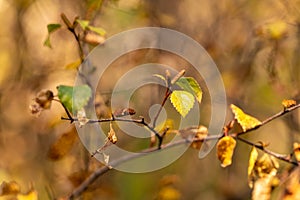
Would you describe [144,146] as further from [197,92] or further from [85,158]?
[197,92]

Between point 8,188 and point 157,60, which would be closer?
point 8,188

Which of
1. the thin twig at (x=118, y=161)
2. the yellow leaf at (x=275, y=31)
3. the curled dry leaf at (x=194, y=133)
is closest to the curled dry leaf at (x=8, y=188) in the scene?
the thin twig at (x=118, y=161)

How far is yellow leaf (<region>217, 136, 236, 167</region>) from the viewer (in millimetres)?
1160

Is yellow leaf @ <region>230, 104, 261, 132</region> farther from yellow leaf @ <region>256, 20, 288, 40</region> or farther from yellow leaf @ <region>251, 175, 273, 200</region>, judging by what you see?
yellow leaf @ <region>256, 20, 288, 40</region>

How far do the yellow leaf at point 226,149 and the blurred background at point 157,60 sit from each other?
0.74 metres

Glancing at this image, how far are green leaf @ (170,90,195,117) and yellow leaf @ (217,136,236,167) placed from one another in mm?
187

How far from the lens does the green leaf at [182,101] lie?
3.29 feet

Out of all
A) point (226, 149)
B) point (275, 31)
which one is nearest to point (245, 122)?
point (226, 149)

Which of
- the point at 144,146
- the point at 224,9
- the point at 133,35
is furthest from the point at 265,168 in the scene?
the point at 224,9

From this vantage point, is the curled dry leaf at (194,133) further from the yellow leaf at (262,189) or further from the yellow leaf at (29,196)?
the yellow leaf at (29,196)

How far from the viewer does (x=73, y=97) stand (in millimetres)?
1015

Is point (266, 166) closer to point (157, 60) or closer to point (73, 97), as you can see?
point (73, 97)

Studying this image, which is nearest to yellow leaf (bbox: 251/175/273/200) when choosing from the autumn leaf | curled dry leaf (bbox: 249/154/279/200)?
curled dry leaf (bbox: 249/154/279/200)

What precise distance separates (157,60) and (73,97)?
113 centimetres
